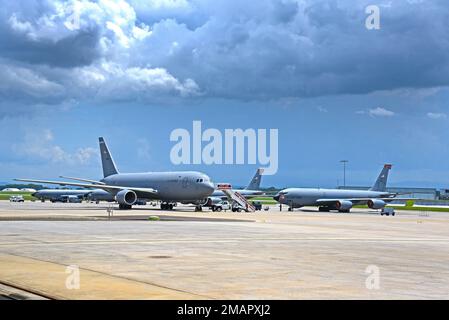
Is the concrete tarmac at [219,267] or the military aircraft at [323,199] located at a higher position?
the military aircraft at [323,199]

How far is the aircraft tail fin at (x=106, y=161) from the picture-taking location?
4112 inches

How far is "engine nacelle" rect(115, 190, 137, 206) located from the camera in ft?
276

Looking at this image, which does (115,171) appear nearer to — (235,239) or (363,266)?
(235,239)

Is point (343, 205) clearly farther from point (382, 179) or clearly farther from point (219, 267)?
point (219, 267)

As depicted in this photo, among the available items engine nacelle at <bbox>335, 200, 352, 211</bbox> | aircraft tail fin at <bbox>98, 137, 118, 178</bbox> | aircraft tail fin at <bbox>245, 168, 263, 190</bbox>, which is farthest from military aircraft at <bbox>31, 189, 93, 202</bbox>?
engine nacelle at <bbox>335, 200, 352, 211</bbox>

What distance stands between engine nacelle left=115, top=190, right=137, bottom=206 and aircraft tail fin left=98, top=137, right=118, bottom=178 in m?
19.3

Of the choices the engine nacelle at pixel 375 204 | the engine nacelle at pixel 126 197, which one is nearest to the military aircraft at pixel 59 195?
the engine nacelle at pixel 126 197

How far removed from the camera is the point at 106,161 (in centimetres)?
10531

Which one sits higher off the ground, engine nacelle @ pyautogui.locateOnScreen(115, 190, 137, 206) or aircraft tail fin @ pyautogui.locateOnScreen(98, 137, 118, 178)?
aircraft tail fin @ pyautogui.locateOnScreen(98, 137, 118, 178)

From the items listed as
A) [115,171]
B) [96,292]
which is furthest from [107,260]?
[115,171]

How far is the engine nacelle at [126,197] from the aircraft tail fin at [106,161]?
1927 cm

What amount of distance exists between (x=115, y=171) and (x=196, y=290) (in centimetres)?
9096

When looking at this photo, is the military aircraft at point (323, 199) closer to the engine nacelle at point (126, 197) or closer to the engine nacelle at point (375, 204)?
the engine nacelle at point (375, 204)

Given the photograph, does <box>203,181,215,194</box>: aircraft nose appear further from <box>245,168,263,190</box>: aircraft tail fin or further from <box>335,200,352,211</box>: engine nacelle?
<box>245,168,263,190</box>: aircraft tail fin
